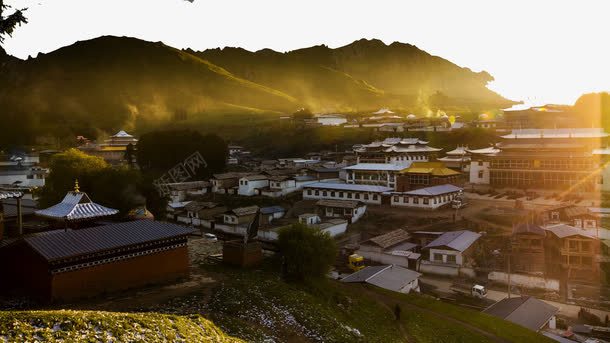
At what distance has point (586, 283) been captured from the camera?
33531mm

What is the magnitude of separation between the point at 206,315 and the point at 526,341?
15720 millimetres

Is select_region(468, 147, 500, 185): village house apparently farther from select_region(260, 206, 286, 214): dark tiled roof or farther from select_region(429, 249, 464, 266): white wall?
select_region(429, 249, 464, 266): white wall

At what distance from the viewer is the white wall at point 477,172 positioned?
59.8m

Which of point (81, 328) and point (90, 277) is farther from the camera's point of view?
point (90, 277)

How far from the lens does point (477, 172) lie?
6069 centimetres

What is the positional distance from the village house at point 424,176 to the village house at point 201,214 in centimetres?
2237

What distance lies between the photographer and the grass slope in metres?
11.9

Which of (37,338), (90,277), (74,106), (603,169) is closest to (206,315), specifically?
(90,277)

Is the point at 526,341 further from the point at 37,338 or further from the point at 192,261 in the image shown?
the point at 37,338

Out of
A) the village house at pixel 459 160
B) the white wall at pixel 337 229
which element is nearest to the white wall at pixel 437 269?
the white wall at pixel 337 229

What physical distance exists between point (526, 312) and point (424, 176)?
30.4 meters

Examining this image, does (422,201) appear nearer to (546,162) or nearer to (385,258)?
(385,258)

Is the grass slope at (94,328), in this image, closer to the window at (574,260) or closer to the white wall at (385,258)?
the white wall at (385,258)

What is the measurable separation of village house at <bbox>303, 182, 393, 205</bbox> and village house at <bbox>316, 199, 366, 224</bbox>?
357cm
